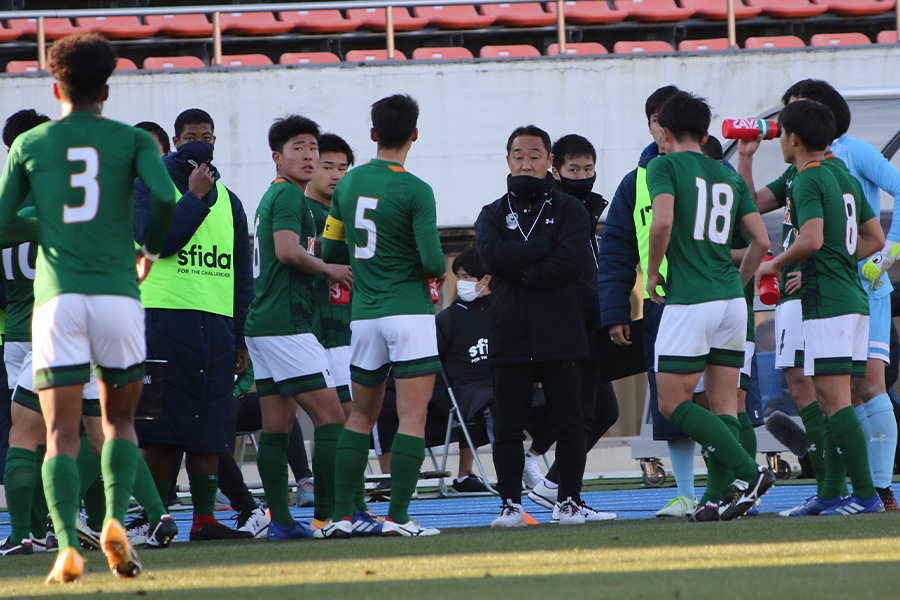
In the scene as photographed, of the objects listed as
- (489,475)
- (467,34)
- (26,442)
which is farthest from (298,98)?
(26,442)

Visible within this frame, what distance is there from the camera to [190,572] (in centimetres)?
372

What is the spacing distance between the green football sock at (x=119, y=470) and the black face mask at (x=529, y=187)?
247cm

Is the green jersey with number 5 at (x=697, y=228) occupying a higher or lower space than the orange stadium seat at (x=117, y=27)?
lower

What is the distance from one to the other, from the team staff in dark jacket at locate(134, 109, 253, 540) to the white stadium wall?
930 centimetres

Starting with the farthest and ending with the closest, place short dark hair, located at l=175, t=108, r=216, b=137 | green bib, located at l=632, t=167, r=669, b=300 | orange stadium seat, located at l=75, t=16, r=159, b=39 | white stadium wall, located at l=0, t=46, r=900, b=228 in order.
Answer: orange stadium seat, located at l=75, t=16, r=159, b=39
white stadium wall, located at l=0, t=46, r=900, b=228
green bib, located at l=632, t=167, r=669, b=300
short dark hair, located at l=175, t=108, r=216, b=137

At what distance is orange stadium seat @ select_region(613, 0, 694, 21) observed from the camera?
55.2ft

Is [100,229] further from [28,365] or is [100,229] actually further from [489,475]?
[489,475]

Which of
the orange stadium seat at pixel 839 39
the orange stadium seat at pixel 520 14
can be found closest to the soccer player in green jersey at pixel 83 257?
the orange stadium seat at pixel 520 14

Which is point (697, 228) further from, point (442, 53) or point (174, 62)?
point (174, 62)

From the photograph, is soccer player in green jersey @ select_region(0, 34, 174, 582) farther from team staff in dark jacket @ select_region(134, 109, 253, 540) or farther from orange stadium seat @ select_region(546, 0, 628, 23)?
orange stadium seat @ select_region(546, 0, 628, 23)

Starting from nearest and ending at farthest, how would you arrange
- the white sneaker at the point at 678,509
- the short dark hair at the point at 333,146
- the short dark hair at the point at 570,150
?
1. the white sneaker at the point at 678,509
2. the short dark hair at the point at 333,146
3. the short dark hair at the point at 570,150

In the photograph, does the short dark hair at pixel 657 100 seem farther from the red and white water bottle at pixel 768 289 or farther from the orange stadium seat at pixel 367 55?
the orange stadium seat at pixel 367 55

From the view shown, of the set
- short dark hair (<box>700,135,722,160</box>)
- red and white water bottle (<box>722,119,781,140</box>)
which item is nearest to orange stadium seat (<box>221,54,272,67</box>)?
short dark hair (<box>700,135,722,160</box>)

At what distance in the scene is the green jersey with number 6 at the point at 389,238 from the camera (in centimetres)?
497
